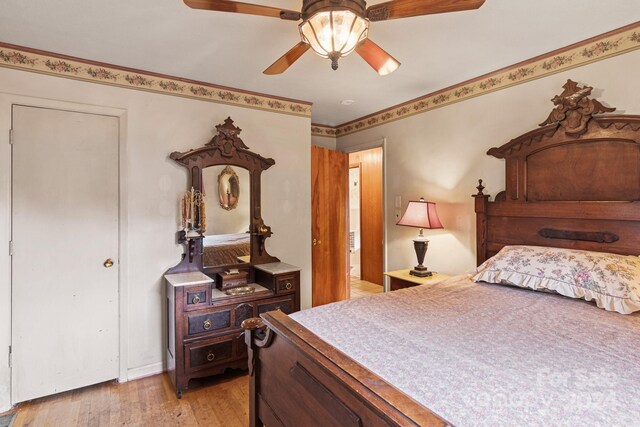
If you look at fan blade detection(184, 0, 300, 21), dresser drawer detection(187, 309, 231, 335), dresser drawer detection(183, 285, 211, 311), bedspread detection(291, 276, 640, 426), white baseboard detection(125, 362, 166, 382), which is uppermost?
fan blade detection(184, 0, 300, 21)

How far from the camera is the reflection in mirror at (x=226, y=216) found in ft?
9.99

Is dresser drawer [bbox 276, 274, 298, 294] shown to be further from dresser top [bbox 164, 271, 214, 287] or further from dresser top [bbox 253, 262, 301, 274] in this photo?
dresser top [bbox 164, 271, 214, 287]

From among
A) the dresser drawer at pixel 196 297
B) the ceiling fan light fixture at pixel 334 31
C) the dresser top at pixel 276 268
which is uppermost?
the ceiling fan light fixture at pixel 334 31

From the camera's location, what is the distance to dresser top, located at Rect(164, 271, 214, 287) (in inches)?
100.0

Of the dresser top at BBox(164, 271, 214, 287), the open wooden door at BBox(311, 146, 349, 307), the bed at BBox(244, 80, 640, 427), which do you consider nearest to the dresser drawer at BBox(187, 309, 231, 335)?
the dresser top at BBox(164, 271, 214, 287)

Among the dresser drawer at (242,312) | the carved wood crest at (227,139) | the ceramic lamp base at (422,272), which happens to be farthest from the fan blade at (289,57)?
the ceramic lamp base at (422,272)

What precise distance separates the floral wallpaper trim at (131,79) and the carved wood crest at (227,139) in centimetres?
28

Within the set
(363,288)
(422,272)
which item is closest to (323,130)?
(422,272)

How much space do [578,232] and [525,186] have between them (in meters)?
0.50

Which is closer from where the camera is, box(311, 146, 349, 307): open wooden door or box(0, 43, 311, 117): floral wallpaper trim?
box(0, 43, 311, 117): floral wallpaper trim

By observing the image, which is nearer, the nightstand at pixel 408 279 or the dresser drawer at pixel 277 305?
the dresser drawer at pixel 277 305

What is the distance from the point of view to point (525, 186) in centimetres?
264

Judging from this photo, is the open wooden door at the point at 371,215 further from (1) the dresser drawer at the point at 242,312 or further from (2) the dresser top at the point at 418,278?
(1) the dresser drawer at the point at 242,312

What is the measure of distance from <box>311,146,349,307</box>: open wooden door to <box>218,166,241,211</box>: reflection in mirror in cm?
105
